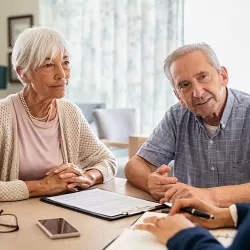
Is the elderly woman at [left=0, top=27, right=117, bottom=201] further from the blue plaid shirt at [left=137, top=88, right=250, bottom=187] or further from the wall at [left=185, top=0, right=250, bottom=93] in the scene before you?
the wall at [left=185, top=0, right=250, bottom=93]

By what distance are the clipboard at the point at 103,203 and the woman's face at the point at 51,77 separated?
0.46 meters

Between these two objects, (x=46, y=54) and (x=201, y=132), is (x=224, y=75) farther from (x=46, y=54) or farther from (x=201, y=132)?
(x=46, y=54)

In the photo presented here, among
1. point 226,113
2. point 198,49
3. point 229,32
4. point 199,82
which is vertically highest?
point 229,32

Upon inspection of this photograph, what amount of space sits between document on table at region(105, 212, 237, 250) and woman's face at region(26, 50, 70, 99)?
0.82 metres

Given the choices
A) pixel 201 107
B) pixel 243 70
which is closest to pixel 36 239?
pixel 201 107

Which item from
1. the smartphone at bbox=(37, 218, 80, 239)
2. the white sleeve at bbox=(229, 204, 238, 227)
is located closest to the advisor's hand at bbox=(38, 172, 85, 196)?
the smartphone at bbox=(37, 218, 80, 239)

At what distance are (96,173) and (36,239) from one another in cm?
66

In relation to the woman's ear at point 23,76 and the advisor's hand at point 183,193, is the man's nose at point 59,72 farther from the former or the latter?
the advisor's hand at point 183,193

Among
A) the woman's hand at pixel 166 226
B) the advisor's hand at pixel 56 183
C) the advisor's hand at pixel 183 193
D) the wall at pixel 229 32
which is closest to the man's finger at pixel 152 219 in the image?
the woman's hand at pixel 166 226

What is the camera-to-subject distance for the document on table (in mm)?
890

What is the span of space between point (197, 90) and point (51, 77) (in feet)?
1.87

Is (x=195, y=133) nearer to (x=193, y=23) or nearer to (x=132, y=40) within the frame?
(x=193, y=23)

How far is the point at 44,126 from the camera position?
173 cm

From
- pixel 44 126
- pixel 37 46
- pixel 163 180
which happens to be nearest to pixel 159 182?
pixel 163 180
